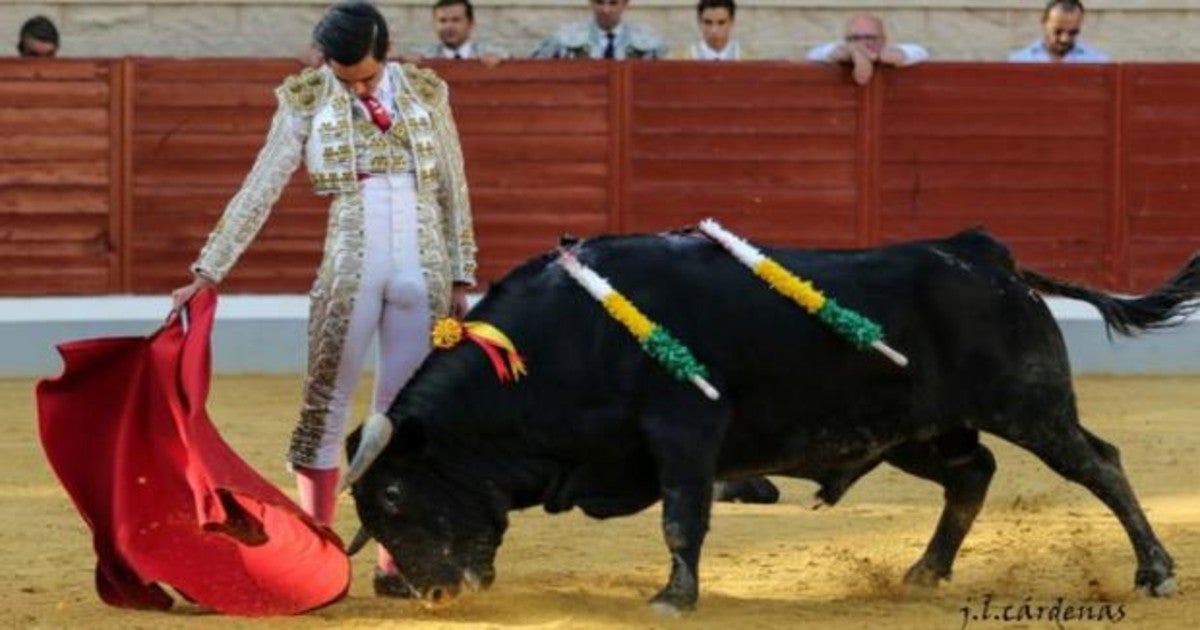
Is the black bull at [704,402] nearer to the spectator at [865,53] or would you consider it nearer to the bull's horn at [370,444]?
the bull's horn at [370,444]

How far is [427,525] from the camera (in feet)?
18.7

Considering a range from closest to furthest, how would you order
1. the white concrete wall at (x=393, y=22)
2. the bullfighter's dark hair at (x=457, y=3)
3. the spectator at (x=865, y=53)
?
1. the bullfighter's dark hair at (x=457, y=3)
2. the spectator at (x=865, y=53)
3. the white concrete wall at (x=393, y=22)

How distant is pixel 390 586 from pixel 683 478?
0.72m

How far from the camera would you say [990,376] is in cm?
591

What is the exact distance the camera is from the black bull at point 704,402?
5.68 m

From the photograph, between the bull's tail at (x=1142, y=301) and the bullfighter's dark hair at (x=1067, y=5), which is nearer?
the bull's tail at (x=1142, y=301)

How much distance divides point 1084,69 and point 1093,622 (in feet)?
21.6

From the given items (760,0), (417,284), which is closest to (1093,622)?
(417,284)

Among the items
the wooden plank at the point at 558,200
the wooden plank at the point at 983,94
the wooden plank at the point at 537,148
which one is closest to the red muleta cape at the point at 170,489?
the wooden plank at the point at 537,148

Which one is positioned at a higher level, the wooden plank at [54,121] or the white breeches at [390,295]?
the white breeches at [390,295]

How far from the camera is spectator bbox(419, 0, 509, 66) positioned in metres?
11.6

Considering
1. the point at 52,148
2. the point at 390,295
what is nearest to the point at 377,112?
the point at 390,295

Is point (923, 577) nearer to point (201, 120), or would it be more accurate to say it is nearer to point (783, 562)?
point (783, 562)

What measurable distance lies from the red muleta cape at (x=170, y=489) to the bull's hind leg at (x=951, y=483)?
3.96 ft
